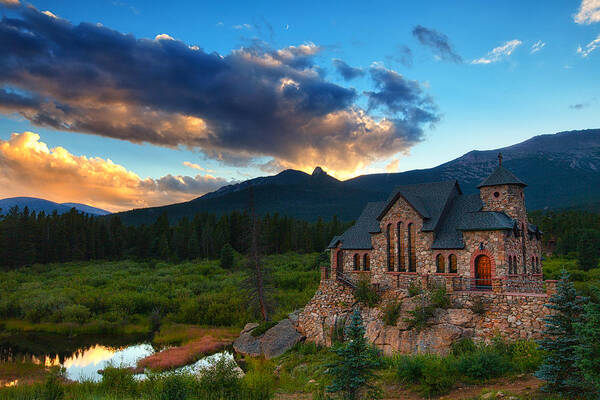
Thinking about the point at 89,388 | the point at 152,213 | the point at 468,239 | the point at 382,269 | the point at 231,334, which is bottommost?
the point at 231,334

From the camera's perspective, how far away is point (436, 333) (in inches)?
803

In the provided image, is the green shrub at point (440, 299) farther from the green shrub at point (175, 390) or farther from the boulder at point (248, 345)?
the green shrub at point (175, 390)

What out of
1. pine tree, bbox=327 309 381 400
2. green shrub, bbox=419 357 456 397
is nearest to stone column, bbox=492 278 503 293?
green shrub, bbox=419 357 456 397

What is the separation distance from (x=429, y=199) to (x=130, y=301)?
33.7 metres

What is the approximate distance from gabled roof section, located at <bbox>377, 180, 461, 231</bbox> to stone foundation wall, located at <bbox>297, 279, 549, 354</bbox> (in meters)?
8.34

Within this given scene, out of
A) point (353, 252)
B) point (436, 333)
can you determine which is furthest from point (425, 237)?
point (436, 333)

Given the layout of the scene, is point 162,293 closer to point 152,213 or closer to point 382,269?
point 382,269

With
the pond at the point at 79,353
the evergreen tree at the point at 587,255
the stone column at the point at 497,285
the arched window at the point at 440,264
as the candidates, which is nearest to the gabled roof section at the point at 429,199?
the arched window at the point at 440,264

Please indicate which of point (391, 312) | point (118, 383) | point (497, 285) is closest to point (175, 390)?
point (118, 383)

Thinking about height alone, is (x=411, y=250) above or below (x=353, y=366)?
above

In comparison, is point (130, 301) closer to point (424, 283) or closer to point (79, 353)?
point (79, 353)

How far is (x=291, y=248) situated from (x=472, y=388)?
78508 millimetres

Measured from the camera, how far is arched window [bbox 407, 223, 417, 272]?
31000 mm

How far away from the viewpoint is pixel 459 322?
20.4 metres
